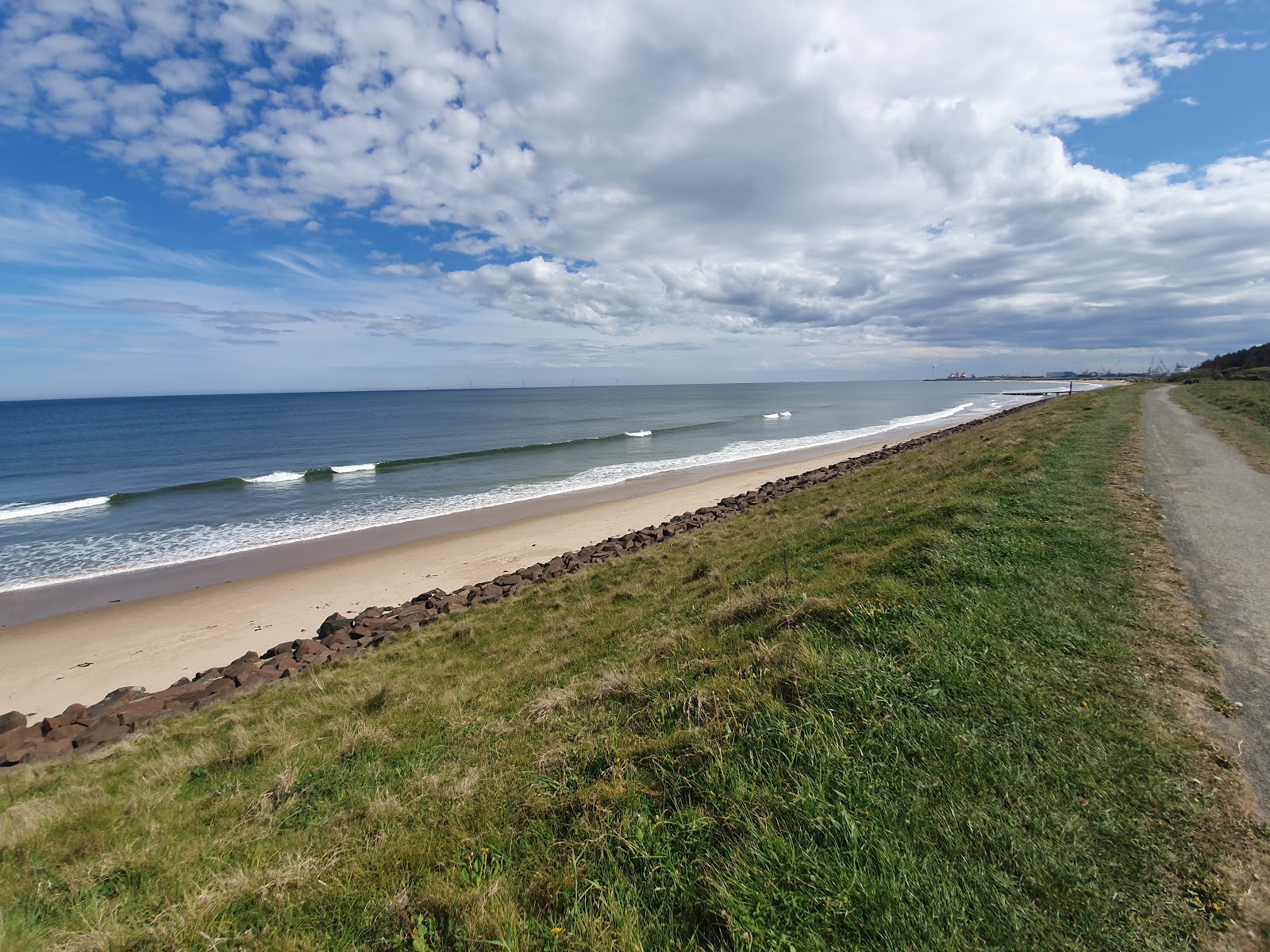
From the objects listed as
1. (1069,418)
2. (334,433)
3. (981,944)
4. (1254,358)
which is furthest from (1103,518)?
(1254,358)

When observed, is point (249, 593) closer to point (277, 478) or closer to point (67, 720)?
point (67, 720)

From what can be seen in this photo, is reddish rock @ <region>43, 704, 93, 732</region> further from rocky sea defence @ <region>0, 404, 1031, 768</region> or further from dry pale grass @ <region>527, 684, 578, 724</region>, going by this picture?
dry pale grass @ <region>527, 684, 578, 724</region>

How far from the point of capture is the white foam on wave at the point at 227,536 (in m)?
20.3

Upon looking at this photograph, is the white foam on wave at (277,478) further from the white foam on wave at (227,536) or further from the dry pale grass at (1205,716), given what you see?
the dry pale grass at (1205,716)

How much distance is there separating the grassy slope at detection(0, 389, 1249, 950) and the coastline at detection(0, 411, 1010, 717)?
274 inches

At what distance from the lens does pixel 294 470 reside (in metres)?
41.8

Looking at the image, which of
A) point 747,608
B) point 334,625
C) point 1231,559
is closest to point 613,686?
point 747,608

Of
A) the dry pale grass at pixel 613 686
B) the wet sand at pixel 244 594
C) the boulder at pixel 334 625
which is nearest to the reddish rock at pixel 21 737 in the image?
the wet sand at pixel 244 594

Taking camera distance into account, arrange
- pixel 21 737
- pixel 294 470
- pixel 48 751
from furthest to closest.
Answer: pixel 294 470 < pixel 21 737 < pixel 48 751

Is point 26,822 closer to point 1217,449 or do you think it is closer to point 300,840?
point 300,840

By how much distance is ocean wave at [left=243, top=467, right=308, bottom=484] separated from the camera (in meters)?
37.1

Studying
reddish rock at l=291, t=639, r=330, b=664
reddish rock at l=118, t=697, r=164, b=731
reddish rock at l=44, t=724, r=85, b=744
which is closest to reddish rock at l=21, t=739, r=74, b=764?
reddish rock at l=44, t=724, r=85, b=744

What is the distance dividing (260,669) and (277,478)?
1290 inches

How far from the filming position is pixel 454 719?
20.5ft
